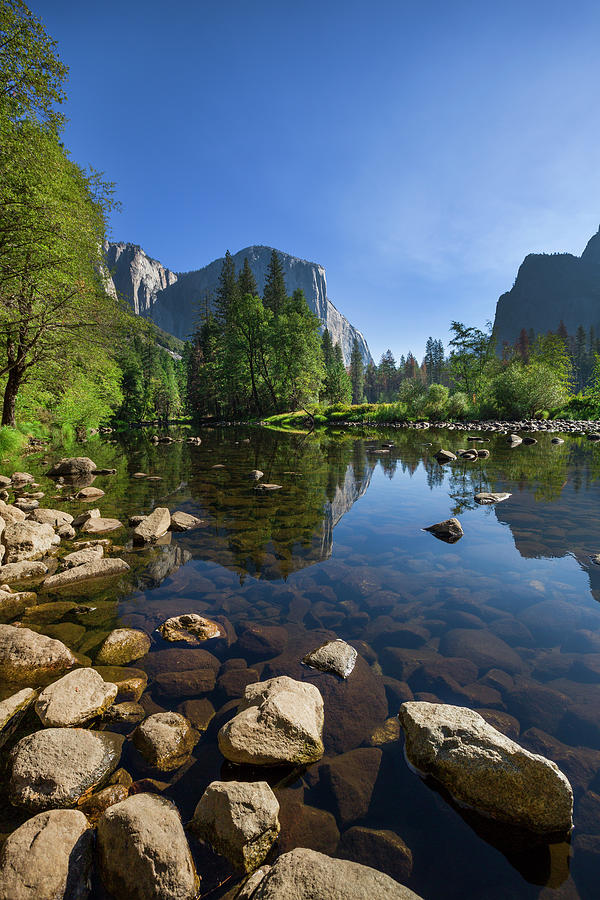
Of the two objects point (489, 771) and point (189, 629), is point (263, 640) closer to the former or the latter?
point (189, 629)

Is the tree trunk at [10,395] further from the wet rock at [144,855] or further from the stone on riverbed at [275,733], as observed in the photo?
the wet rock at [144,855]

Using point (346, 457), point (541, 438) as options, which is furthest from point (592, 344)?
point (346, 457)

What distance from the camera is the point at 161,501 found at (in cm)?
1221

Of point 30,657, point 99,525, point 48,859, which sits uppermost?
point 99,525

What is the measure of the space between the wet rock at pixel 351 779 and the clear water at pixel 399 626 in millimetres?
20

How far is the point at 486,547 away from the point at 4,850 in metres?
8.32

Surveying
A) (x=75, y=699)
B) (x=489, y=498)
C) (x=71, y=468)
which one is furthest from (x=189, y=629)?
(x=71, y=468)

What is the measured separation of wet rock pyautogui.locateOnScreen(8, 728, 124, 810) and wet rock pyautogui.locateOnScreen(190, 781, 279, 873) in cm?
104

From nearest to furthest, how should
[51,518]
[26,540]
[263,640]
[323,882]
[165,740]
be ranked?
[323,882] → [165,740] → [263,640] → [26,540] → [51,518]

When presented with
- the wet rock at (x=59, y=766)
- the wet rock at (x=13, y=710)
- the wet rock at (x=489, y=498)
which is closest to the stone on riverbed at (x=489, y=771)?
the wet rock at (x=59, y=766)

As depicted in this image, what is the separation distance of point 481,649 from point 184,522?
23.8ft

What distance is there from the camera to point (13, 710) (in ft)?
12.0

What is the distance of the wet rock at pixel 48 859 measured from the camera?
2160 mm

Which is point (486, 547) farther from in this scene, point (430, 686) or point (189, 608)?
point (189, 608)
